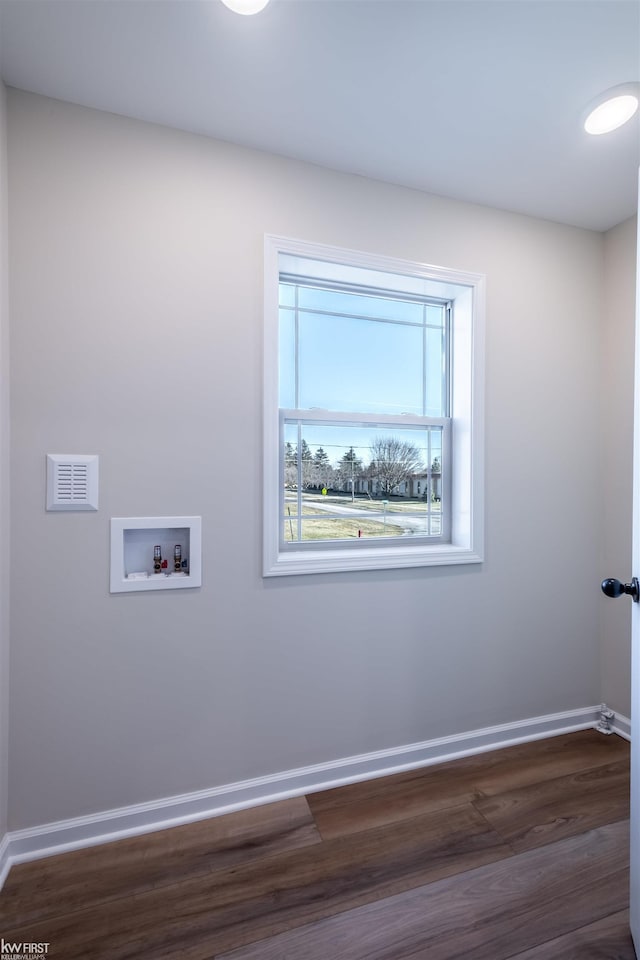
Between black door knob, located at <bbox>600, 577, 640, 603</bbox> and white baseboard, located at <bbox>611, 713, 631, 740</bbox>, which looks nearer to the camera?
black door knob, located at <bbox>600, 577, 640, 603</bbox>

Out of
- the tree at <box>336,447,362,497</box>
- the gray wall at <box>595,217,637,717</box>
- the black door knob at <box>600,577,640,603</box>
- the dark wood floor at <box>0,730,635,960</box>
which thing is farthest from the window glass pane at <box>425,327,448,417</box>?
the dark wood floor at <box>0,730,635,960</box>

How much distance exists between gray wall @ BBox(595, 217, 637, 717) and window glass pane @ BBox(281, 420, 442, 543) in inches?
37.2

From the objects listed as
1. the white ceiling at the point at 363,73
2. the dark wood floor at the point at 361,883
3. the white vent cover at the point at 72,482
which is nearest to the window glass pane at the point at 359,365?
the white ceiling at the point at 363,73

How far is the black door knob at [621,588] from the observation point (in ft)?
3.73

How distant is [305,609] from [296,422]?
2.76ft

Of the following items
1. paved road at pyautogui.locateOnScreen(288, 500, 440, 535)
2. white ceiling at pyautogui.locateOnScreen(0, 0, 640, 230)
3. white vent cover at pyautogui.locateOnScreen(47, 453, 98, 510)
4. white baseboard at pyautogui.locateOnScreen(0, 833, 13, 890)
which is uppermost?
white ceiling at pyautogui.locateOnScreen(0, 0, 640, 230)

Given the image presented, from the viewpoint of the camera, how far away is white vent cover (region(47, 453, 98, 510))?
4.84 ft

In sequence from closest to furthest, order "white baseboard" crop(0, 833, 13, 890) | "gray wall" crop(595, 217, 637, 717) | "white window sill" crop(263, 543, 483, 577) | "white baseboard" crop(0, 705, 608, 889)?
"white baseboard" crop(0, 833, 13, 890), "white baseboard" crop(0, 705, 608, 889), "white window sill" crop(263, 543, 483, 577), "gray wall" crop(595, 217, 637, 717)

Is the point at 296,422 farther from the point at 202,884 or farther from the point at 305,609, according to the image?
the point at 202,884

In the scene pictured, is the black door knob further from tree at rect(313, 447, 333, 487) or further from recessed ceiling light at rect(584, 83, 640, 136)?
recessed ceiling light at rect(584, 83, 640, 136)

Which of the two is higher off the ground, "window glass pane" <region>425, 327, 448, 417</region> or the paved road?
"window glass pane" <region>425, 327, 448, 417</region>

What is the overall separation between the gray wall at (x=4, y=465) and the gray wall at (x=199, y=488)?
3cm

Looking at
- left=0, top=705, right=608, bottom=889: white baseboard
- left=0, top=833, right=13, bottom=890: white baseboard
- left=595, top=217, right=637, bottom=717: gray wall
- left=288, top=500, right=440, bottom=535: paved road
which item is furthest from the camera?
left=595, top=217, right=637, bottom=717: gray wall

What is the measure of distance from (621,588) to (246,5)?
192cm
